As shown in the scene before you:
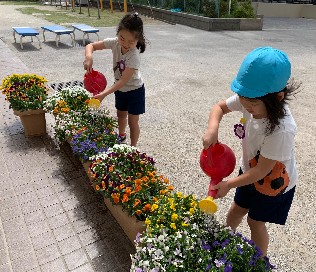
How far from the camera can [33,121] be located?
477cm

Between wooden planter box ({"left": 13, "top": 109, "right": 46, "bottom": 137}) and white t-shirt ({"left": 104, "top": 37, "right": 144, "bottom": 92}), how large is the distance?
1.55 m

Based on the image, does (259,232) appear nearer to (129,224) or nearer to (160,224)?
(160,224)

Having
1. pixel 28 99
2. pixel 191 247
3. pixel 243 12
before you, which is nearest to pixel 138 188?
pixel 191 247

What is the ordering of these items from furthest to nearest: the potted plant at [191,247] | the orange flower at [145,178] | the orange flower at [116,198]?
the orange flower at [145,178] < the orange flower at [116,198] < the potted plant at [191,247]

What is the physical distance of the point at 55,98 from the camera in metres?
4.49

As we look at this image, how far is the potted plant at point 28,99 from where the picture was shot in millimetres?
4578

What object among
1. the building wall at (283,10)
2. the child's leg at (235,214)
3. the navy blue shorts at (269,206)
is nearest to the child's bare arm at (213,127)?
the navy blue shorts at (269,206)

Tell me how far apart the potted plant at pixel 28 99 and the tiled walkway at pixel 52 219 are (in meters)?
0.35

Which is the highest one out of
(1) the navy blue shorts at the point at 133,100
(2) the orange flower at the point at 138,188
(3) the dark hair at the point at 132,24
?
(3) the dark hair at the point at 132,24

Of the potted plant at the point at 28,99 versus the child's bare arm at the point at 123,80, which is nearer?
the child's bare arm at the point at 123,80

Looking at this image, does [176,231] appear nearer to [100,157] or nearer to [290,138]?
[290,138]

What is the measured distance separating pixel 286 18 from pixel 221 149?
24150mm

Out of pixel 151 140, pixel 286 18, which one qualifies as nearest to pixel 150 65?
pixel 151 140

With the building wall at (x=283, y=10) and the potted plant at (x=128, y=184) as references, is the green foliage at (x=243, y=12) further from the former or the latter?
the potted plant at (x=128, y=184)
